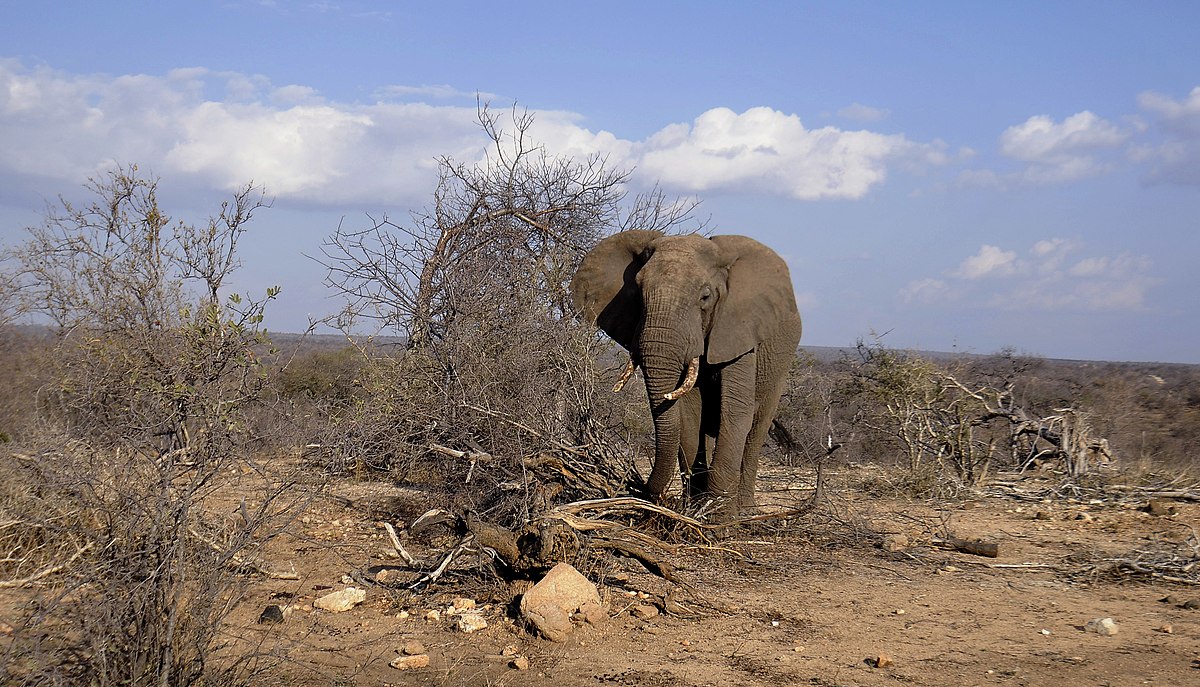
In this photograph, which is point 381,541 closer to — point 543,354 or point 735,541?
point 543,354

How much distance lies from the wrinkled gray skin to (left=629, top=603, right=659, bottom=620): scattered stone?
1.62 meters

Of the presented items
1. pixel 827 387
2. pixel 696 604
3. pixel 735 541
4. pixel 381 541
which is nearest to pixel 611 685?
Answer: pixel 696 604

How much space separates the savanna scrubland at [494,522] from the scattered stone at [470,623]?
29mm

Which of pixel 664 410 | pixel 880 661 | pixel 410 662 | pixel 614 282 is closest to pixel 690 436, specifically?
pixel 664 410

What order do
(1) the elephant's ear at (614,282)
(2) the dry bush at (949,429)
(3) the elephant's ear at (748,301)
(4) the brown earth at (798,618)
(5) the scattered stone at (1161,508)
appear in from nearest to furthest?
(4) the brown earth at (798,618), (3) the elephant's ear at (748,301), (1) the elephant's ear at (614,282), (5) the scattered stone at (1161,508), (2) the dry bush at (949,429)

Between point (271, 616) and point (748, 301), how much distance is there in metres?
4.32

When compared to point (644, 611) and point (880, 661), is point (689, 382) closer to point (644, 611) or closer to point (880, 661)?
point (644, 611)

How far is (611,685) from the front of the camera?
4.90m

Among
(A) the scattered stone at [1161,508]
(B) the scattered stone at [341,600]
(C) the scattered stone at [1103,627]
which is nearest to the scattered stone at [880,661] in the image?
(C) the scattered stone at [1103,627]

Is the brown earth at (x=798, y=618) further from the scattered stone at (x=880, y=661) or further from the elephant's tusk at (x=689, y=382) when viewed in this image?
the elephant's tusk at (x=689, y=382)

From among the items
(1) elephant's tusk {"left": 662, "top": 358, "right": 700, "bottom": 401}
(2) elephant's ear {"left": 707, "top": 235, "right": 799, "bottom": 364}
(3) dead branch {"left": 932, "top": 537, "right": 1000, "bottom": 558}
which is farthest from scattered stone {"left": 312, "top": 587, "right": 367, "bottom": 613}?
(3) dead branch {"left": 932, "top": 537, "right": 1000, "bottom": 558}

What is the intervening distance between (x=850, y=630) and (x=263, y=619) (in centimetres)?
330

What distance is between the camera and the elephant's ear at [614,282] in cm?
871

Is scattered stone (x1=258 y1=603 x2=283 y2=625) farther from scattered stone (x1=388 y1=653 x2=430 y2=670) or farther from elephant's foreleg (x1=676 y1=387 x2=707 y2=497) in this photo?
elephant's foreleg (x1=676 y1=387 x2=707 y2=497)
